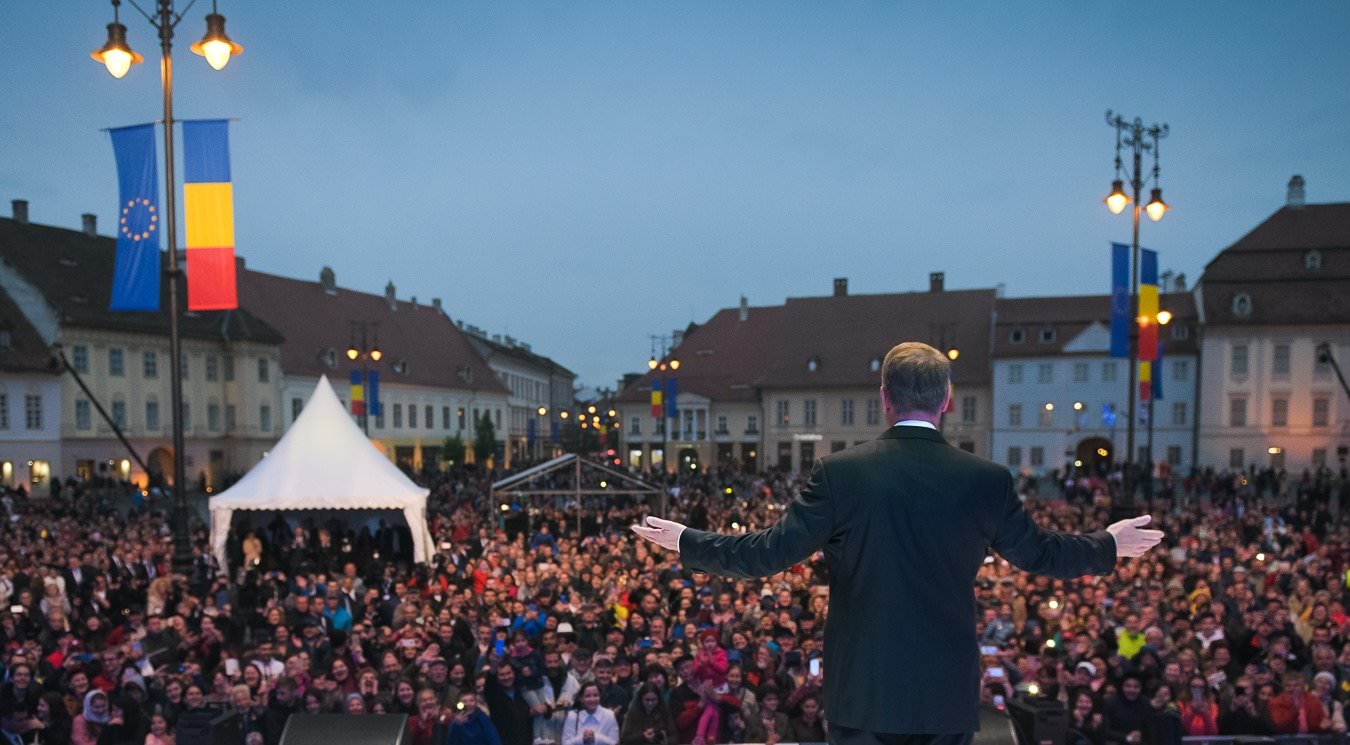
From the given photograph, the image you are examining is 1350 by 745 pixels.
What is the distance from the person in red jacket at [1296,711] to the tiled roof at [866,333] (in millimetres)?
46008

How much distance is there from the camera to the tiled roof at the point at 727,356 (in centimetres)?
5966

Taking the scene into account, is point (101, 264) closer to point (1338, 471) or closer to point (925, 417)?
point (925, 417)

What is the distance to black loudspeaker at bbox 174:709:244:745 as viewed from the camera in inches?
235

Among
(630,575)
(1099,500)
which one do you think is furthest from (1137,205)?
(630,575)

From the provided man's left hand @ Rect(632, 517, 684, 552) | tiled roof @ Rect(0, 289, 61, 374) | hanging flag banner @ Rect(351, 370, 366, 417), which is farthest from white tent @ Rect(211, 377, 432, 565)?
tiled roof @ Rect(0, 289, 61, 374)

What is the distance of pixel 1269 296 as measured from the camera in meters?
45.7

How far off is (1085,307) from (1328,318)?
11.2 m

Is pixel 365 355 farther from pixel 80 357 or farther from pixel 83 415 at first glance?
pixel 83 415

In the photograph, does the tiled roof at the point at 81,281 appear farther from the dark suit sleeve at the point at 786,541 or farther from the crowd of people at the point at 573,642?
the dark suit sleeve at the point at 786,541

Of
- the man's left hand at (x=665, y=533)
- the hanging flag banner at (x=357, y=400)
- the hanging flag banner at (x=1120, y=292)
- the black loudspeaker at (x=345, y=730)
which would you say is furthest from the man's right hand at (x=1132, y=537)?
the hanging flag banner at (x=357, y=400)

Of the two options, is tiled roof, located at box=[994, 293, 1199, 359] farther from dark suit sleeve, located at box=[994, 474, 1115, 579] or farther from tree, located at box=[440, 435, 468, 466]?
dark suit sleeve, located at box=[994, 474, 1115, 579]

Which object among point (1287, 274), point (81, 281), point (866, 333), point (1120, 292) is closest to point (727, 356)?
point (866, 333)

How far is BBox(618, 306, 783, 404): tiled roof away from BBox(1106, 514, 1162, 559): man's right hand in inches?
2215

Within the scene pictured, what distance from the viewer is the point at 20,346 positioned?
40281mm
